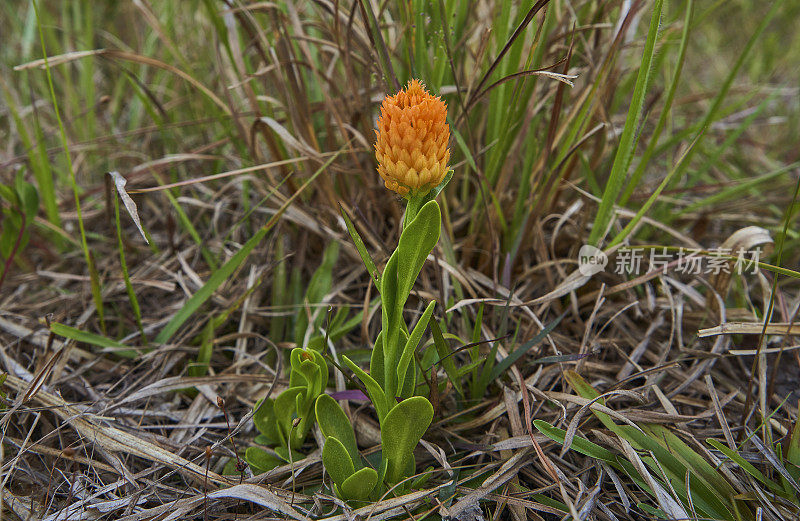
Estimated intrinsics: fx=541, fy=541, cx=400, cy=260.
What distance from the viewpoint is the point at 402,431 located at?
102 cm

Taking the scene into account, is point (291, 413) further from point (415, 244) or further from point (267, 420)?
point (415, 244)

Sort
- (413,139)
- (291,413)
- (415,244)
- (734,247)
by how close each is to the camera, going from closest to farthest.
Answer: (413,139), (415,244), (291,413), (734,247)

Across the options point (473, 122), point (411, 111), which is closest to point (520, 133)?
point (473, 122)

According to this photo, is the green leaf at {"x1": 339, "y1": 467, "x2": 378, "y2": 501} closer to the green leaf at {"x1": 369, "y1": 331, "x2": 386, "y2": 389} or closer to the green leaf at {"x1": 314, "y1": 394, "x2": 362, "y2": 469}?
the green leaf at {"x1": 314, "y1": 394, "x2": 362, "y2": 469}

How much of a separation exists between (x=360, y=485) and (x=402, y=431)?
0.42 ft

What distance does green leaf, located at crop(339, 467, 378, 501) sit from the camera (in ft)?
3.24

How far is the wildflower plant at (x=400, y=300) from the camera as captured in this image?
81cm

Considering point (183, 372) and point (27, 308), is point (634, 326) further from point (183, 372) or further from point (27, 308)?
point (27, 308)

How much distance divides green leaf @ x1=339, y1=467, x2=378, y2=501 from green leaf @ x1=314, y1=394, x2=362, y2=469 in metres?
0.05

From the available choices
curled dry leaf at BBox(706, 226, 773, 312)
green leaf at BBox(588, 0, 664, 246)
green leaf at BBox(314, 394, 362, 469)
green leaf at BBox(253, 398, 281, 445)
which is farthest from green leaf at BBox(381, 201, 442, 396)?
curled dry leaf at BBox(706, 226, 773, 312)

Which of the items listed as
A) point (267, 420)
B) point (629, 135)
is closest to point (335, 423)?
point (267, 420)

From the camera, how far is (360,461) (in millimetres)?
1139

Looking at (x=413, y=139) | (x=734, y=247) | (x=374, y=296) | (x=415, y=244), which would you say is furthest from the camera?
(x=374, y=296)

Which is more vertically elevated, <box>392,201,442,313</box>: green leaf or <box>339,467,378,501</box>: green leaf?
<box>392,201,442,313</box>: green leaf
